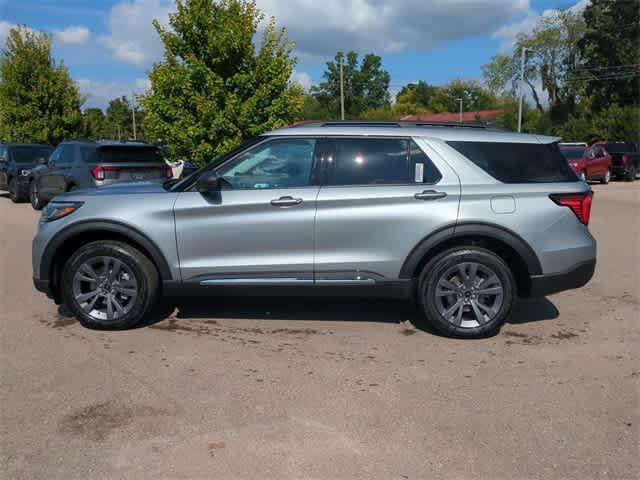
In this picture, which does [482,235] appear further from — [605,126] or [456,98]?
[456,98]

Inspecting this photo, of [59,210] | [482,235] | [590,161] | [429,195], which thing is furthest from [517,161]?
[590,161]

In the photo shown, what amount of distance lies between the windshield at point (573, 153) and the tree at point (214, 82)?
44.3ft

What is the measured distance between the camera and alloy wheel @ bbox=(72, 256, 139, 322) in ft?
16.9

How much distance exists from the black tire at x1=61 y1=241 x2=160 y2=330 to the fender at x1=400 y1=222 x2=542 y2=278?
7.31 feet

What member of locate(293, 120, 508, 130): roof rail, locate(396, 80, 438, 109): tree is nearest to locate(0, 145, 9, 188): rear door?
locate(293, 120, 508, 130): roof rail

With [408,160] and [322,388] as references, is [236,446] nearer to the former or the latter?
[322,388]

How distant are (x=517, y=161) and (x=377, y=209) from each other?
1245mm

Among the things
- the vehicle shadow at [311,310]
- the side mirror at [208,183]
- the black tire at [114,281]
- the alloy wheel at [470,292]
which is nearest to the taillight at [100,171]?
the vehicle shadow at [311,310]

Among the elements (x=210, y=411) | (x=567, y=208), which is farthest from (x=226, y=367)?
(x=567, y=208)

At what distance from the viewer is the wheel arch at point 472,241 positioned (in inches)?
192

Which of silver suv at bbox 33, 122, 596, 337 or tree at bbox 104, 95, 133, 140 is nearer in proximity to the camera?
silver suv at bbox 33, 122, 596, 337

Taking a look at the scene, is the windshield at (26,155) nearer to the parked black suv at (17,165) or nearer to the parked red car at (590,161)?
the parked black suv at (17,165)

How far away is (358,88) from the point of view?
A: 9338 cm

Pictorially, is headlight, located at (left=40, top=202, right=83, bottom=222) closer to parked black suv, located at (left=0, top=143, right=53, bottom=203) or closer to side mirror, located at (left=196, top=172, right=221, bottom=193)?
side mirror, located at (left=196, top=172, right=221, bottom=193)
